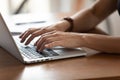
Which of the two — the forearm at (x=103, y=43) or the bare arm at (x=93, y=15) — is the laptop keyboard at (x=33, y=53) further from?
the bare arm at (x=93, y=15)

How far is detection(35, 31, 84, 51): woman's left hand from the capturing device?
1.06 m

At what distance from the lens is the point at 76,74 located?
0.89m

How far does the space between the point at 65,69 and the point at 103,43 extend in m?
0.25

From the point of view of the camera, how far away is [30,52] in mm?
1057

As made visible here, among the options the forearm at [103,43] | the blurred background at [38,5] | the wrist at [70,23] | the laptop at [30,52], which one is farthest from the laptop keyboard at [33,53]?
the blurred background at [38,5]

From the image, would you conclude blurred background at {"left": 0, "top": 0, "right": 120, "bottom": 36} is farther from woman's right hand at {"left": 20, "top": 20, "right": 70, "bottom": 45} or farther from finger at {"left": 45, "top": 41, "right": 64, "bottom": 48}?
finger at {"left": 45, "top": 41, "right": 64, "bottom": 48}

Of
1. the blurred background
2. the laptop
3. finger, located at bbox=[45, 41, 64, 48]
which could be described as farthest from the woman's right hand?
the blurred background

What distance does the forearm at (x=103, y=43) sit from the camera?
1.09 m

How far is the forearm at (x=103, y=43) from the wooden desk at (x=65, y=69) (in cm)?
4

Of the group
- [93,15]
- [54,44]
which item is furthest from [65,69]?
[93,15]

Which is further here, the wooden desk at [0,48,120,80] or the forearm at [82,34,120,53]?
the forearm at [82,34,120,53]

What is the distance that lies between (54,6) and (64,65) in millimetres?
2270

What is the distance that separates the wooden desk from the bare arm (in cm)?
39

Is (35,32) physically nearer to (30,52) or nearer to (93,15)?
(30,52)
